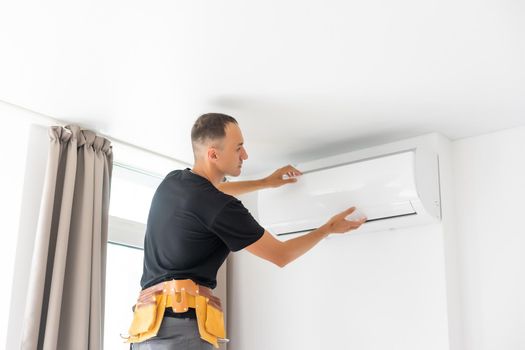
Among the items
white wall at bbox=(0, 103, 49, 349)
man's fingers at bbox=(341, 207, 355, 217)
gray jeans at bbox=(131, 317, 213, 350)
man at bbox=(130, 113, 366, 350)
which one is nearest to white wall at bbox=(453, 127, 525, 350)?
man's fingers at bbox=(341, 207, 355, 217)

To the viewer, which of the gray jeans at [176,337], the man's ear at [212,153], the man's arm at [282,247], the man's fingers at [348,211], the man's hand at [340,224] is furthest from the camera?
the man's fingers at [348,211]

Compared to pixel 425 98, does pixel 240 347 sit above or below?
below

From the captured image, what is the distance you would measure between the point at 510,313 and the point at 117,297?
6.15 ft

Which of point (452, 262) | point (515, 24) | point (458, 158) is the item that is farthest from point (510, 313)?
point (515, 24)

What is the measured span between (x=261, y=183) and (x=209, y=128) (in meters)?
0.64

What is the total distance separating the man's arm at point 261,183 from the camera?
3.26m

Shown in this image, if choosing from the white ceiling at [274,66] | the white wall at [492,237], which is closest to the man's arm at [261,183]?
the white ceiling at [274,66]

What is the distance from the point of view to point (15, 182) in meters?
3.06

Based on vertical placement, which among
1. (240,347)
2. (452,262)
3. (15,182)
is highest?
(15,182)

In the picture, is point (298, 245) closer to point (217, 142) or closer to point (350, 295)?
point (217, 142)

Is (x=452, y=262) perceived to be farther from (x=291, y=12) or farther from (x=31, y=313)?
(x=31, y=313)

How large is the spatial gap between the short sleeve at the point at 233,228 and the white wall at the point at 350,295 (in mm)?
1040

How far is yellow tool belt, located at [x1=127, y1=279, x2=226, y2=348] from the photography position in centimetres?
243

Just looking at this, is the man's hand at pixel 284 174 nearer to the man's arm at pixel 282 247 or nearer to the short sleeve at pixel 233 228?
the man's arm at pixel 282 247
